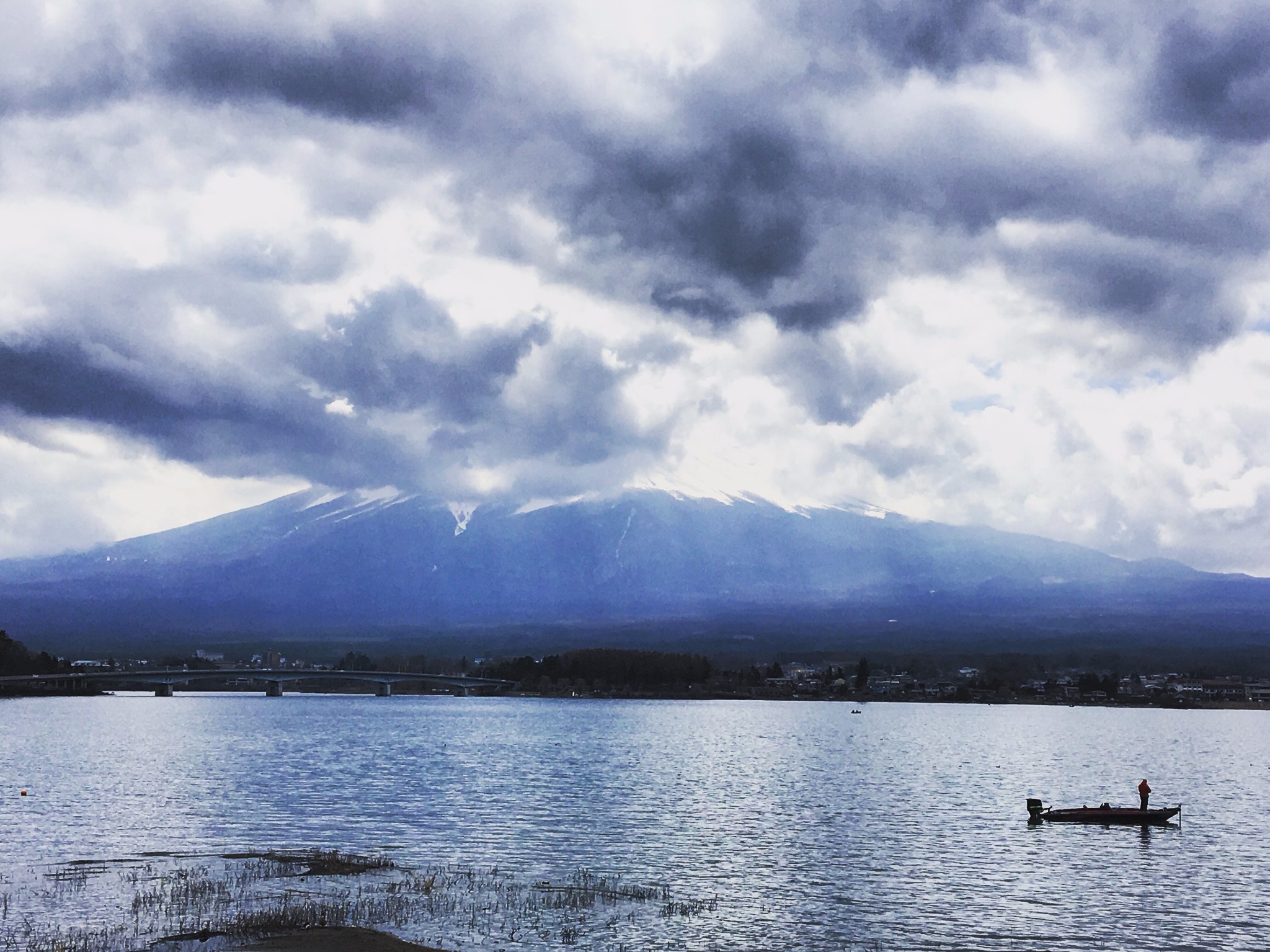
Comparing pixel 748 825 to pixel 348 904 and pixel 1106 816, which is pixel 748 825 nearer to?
pixel 1106 816

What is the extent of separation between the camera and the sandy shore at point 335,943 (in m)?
34.4

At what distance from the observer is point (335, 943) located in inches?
1390

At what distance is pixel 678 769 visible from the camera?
99125 mm

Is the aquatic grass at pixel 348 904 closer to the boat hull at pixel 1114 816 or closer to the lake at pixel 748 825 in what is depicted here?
the lake at pixel 748 825

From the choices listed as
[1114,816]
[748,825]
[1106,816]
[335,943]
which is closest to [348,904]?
[335,943]

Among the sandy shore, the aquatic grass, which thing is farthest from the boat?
the sandy shore

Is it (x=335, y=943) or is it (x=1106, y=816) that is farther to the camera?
(x=1106, y=816)

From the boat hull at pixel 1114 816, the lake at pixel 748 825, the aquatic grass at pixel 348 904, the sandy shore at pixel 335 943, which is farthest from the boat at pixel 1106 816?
the sandy shore at pixel 335 943

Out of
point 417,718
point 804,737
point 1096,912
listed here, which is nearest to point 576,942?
point 1096,912

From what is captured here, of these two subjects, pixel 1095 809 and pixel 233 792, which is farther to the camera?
pixel 233 792

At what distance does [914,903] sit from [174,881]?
87.2ft

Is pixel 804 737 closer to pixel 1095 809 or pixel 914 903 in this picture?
pixel 1095 809

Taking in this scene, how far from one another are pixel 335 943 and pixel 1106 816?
49784 mm

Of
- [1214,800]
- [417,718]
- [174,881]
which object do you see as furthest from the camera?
[417,718]
